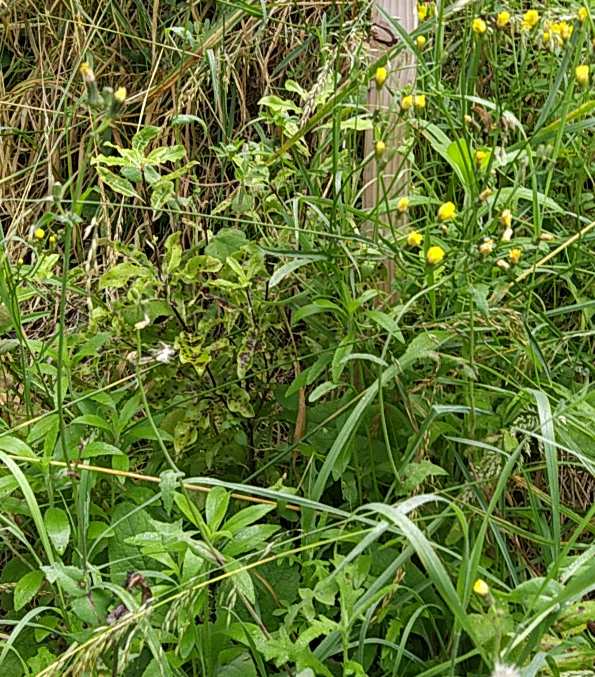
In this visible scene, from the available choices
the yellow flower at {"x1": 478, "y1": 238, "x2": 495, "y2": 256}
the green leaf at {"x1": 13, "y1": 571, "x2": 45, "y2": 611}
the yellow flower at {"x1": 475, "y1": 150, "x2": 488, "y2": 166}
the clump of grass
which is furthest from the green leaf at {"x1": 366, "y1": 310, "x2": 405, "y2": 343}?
the green leaf at {"x1": 13, "y1": 571, "x2": 45, "y2": 611}

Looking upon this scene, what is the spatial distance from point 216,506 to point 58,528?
20cm

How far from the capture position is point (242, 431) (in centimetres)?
131

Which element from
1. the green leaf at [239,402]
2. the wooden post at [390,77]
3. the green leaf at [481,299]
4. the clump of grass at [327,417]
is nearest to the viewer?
the clump of grass at [327,417]

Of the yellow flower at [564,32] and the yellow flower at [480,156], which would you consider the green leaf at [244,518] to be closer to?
the yellow flower at [480,156]

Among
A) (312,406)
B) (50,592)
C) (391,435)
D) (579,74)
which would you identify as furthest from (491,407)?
(50,592)

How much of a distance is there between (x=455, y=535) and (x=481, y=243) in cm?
35

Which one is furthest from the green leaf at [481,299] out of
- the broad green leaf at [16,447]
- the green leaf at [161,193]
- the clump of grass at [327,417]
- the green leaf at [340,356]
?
the broad green leaf at [16,447]

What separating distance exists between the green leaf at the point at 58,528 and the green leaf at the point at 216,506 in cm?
18

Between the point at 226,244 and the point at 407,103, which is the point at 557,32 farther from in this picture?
the point at 226,244

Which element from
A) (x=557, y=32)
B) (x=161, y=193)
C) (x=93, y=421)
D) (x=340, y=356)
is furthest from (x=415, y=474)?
(x=557, y=32)

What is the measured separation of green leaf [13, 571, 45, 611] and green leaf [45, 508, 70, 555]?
0.13 feet

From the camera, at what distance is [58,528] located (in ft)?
3.40

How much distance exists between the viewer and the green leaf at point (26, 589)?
99 cm

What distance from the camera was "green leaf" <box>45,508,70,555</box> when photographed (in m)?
1.02
